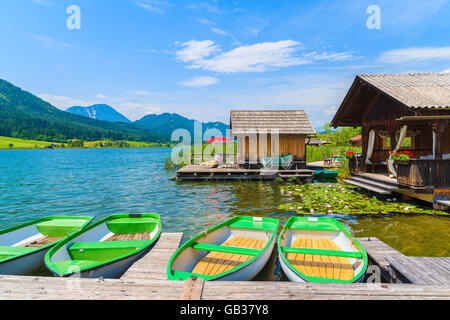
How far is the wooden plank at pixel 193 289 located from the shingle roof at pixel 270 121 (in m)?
16.8

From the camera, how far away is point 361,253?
4707mm

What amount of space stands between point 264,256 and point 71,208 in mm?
11557

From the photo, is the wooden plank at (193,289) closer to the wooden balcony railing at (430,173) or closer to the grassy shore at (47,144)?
the wooden balcony railing at (430,173)

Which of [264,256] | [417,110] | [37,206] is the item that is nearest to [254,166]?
[417,110]

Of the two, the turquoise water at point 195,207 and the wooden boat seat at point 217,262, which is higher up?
the wooden boat seat at point 217,262

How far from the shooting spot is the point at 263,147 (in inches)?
811

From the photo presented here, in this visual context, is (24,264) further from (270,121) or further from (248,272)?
(270,121)

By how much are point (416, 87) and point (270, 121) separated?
34.3 feet

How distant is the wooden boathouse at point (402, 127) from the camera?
383 inches

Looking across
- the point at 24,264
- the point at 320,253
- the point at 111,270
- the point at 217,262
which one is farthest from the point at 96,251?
the point at 320,253

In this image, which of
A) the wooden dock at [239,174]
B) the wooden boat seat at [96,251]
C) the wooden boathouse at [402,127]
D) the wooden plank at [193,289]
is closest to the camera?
the wooden plank at [193,289]

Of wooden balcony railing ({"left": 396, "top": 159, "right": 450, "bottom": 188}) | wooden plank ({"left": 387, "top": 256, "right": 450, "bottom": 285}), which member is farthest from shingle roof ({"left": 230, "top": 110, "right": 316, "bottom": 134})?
wooden plank ({"left": 387, "top": 256, "right": 450, "bottom": 285})

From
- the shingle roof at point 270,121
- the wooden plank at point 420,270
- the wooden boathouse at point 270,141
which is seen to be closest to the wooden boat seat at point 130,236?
the wooden plank at point 420,270
